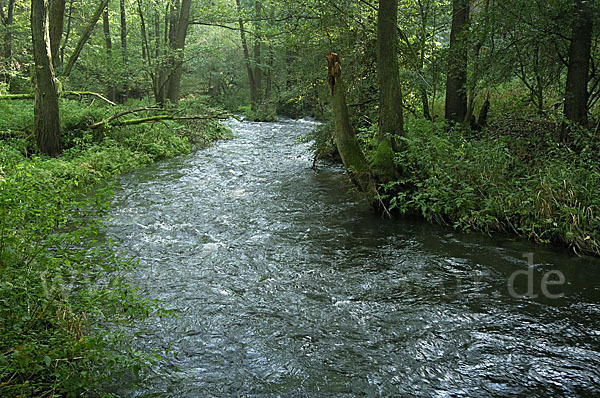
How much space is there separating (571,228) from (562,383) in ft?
11.6

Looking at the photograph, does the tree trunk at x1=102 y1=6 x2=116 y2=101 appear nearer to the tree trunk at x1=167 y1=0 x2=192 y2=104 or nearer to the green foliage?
the tree trunk at x1=167 y1=0 x2=192 y2=104

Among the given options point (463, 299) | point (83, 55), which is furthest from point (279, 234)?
point (83, 55)

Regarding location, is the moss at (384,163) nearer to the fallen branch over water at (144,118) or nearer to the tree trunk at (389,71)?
the tree trunk at (389,71)

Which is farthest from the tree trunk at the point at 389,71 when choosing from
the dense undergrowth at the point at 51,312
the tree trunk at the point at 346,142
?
the dense undergrowth at the point at 51,312

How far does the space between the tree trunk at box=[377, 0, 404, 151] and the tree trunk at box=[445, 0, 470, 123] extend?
2091mm

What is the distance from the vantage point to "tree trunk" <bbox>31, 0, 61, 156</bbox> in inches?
434

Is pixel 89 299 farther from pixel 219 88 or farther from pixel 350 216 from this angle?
pixel 219 88

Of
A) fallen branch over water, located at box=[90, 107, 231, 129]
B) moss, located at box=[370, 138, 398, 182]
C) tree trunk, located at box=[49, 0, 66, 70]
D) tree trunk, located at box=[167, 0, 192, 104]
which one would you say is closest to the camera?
moss, located at box=[370, 138, 398, 182]

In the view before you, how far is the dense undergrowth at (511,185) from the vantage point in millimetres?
6871

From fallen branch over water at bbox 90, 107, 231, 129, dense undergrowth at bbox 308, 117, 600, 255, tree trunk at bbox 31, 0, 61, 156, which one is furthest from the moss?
tree trunk at bbox 31, 0, 61, 156

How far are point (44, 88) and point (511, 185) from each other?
11.1 meters

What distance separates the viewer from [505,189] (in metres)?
7.74

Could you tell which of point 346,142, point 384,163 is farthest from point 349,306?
point 346,142

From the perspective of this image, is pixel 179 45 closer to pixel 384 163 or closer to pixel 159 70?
pixel 159 70
